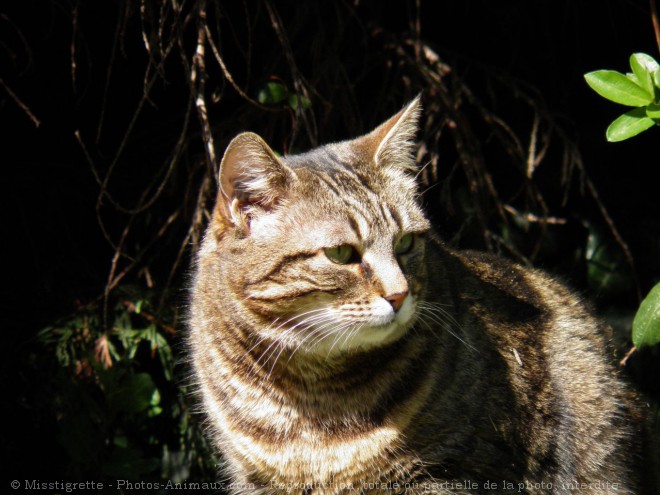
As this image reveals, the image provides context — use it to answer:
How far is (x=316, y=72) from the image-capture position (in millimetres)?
2965

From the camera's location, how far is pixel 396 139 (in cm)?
221

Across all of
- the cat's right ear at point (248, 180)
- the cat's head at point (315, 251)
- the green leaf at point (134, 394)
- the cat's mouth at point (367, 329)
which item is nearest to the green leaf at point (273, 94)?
the cat's head at point (315, 251)

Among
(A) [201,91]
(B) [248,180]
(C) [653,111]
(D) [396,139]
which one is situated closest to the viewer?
(C) [653,111]

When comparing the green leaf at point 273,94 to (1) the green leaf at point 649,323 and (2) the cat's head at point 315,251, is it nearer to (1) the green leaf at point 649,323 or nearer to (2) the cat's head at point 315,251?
(2) the cat's head at point 315,251

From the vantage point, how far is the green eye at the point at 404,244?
2.05 meters

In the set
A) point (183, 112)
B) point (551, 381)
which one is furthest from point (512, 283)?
point (183, 112)

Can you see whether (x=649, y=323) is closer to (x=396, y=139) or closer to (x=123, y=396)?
(x=396, y=139)

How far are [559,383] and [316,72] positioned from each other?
1471 mm

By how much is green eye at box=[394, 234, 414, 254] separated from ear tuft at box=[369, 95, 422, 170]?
0.84ft

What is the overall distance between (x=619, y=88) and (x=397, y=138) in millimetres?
614

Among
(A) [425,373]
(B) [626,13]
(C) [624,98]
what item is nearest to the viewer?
(C) [624,98]

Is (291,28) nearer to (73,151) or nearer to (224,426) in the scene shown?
(73,151)

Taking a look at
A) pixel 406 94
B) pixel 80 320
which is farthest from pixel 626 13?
pixel 80 320

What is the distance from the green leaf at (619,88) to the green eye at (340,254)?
714mm
